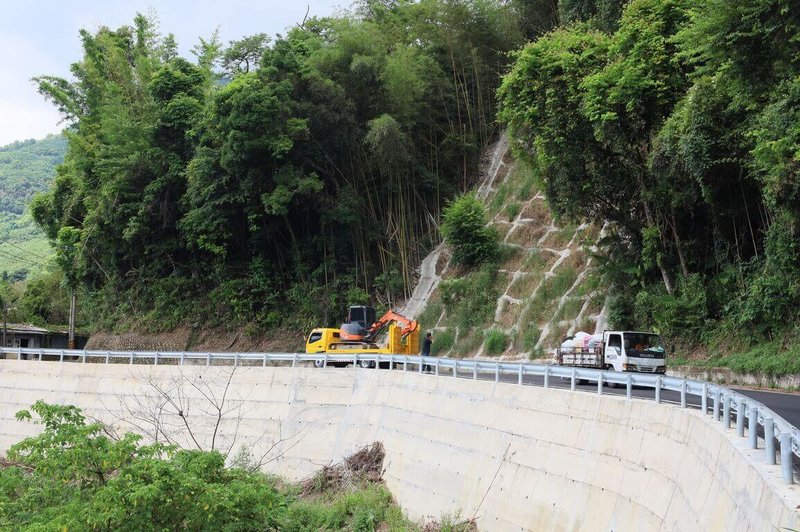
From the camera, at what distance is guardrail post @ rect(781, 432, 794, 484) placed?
705 centimetres

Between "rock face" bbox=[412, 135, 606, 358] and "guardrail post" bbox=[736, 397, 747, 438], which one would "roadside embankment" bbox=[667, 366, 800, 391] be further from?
"guardrail post" bbox=[736, 397, 747, 438]

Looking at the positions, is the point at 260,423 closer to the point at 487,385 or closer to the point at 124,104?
the point at 487,385

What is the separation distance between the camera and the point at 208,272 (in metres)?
43.1

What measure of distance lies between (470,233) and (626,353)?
14585 millimetres

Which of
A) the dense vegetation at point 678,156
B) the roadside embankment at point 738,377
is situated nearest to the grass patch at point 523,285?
the dense vegetation at point 678,156

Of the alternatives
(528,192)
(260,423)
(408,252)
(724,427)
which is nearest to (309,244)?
(408,252)

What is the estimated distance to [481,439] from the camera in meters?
16.8

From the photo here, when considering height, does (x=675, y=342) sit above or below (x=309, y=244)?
below

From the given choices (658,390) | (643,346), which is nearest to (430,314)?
(643,346)

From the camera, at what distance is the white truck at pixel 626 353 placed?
2358cm

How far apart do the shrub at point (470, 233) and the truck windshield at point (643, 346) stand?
1364 cm

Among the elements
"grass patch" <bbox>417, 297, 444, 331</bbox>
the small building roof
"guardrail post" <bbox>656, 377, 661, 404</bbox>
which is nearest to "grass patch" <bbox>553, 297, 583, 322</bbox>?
"grass patch" <bbox>417, 297, 444, 331</bbox>

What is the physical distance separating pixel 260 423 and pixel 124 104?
2545 centimetres

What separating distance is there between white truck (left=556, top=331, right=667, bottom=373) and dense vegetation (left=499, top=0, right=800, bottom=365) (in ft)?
9.10
